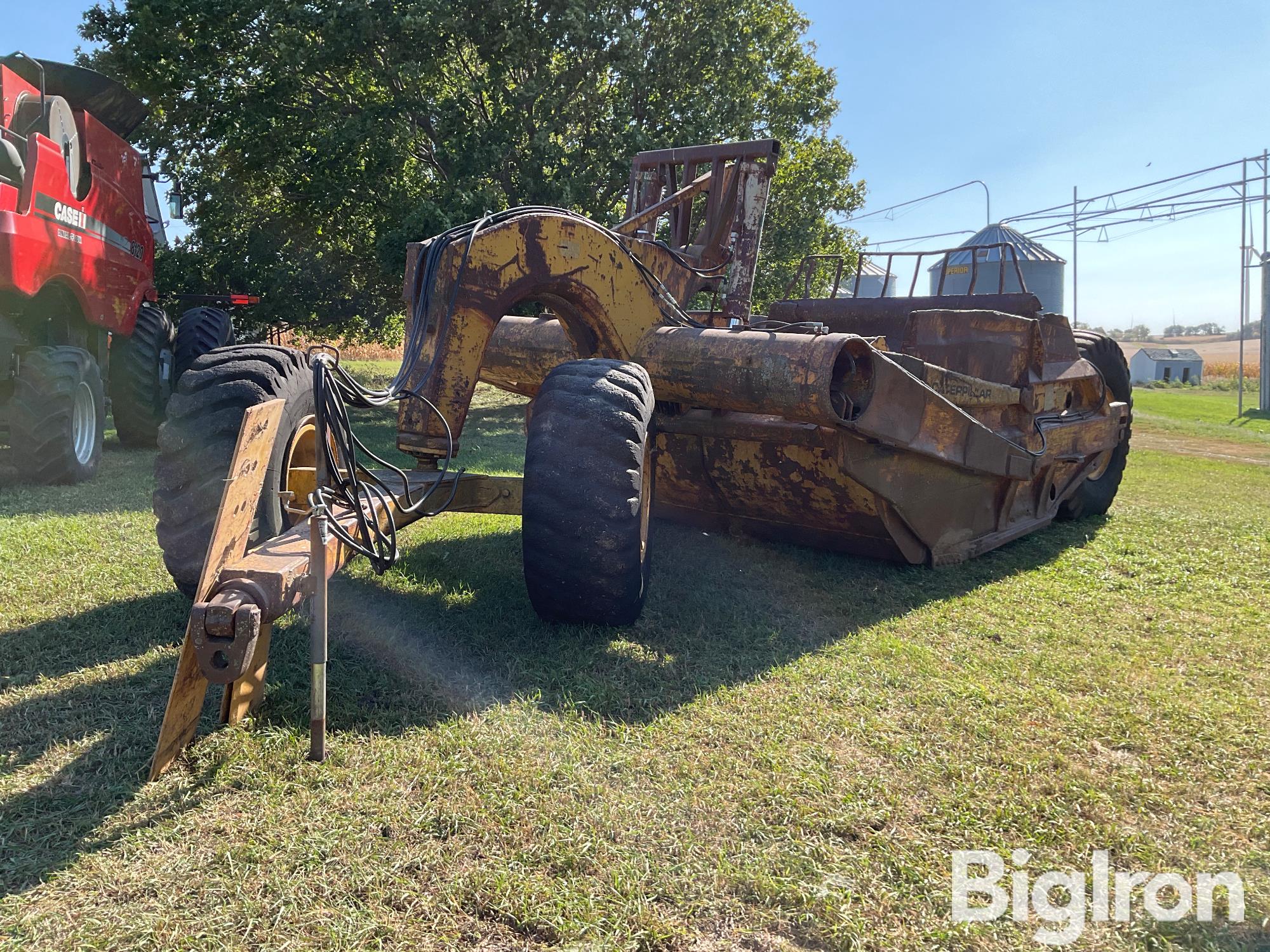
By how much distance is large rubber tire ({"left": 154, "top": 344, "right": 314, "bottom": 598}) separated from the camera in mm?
4039

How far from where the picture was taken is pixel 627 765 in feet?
10.3

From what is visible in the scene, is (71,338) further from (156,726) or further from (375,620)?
(156,726)

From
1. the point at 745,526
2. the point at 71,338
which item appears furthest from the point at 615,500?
the point at 71,338

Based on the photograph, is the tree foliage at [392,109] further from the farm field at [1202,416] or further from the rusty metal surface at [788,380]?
the farm field at [1202,416]

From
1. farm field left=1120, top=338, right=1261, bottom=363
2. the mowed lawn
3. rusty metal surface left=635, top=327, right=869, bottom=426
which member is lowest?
the mowed lawn

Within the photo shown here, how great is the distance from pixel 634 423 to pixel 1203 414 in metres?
26.9

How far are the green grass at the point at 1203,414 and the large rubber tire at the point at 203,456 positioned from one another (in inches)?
621

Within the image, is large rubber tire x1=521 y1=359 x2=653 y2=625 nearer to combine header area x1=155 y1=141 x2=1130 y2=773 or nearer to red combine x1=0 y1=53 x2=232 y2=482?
combine header area x1=155 y1=141 x2=1130 y2=773

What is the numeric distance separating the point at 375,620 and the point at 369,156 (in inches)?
442

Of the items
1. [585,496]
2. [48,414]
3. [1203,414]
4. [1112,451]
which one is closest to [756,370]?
[585,496]

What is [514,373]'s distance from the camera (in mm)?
6840

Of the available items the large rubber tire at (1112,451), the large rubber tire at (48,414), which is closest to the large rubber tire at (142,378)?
the large rubber tire at (48,414)

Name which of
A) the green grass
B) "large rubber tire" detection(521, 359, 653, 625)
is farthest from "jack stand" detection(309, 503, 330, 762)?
the green grass

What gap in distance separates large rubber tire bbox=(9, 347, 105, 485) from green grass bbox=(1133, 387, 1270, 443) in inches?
611
